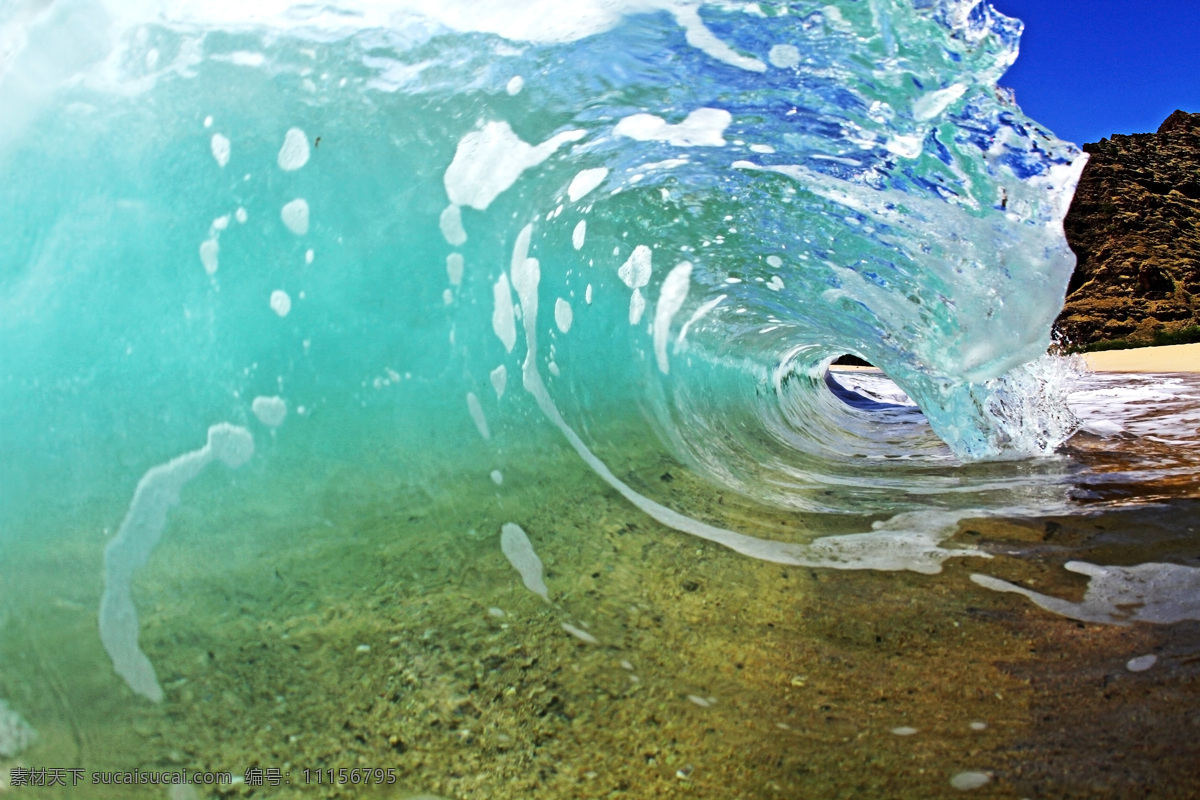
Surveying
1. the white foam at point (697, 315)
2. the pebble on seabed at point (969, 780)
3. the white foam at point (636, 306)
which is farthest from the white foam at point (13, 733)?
the white foam at point (697, 315)

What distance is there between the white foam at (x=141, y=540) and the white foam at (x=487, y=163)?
1.08 meters

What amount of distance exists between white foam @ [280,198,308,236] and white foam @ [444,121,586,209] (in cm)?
47

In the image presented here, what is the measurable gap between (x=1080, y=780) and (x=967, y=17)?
6.72 ft

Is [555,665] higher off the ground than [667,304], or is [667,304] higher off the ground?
[667,304]

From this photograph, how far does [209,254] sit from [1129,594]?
2.36m

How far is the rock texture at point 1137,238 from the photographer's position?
26.1 meters

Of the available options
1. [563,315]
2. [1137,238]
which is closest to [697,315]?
[563,315]

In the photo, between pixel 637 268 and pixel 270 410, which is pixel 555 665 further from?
pixel 637 268

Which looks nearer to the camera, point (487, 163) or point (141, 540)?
point (141, 540)

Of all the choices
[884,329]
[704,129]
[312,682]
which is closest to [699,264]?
[884,329]

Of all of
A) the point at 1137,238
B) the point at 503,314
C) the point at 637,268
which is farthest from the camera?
the point at 1137,238

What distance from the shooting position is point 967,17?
7.10 ft

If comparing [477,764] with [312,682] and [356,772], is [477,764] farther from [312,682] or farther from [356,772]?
[312,682]

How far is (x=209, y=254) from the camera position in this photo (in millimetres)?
1894
